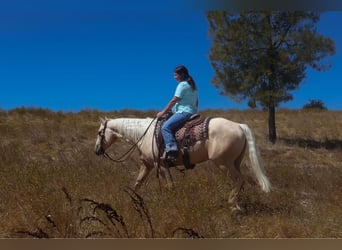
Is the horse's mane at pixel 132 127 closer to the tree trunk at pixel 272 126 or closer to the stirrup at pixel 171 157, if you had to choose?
the stirrup at pixel 171 157

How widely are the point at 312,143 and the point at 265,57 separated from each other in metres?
3.59

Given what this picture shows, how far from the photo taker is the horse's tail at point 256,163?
5.89 m

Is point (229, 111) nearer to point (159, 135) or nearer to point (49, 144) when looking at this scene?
point (49, 144)

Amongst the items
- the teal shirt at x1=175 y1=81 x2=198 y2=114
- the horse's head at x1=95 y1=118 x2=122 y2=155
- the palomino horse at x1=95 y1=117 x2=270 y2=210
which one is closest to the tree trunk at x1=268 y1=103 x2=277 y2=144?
the horse's head at x1=95 y1=118 x2=122 y2=155

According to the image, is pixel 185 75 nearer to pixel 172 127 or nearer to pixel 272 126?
pixel 172 127

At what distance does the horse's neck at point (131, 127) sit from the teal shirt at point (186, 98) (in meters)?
0.86

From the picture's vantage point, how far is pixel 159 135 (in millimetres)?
6336

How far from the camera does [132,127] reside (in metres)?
6.94

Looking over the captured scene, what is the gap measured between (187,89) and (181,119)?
1.49 ft

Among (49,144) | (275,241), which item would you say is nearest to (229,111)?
(49,144)

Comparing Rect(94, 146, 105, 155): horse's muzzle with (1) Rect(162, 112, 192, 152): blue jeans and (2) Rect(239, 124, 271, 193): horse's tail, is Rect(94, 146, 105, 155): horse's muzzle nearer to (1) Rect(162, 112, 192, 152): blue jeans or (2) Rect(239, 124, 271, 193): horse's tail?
(1) Rect(162, 112, 192, 152): blue jeans

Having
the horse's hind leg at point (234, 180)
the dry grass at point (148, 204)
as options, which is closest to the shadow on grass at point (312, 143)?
the dry grass at point (148, 204)

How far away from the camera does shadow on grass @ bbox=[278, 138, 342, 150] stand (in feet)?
47.8

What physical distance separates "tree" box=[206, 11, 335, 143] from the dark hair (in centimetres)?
951
